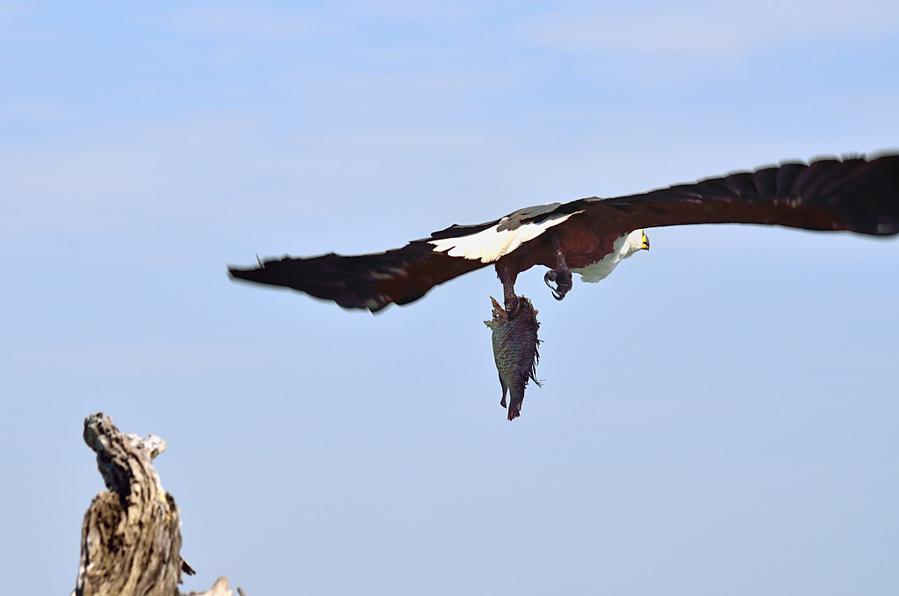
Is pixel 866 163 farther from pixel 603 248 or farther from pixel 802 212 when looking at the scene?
pixel 603 248

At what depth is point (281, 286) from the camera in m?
12.0

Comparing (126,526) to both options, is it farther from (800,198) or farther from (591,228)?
(800,198)

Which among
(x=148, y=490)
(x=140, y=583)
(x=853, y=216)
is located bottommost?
(x=140, y=583)

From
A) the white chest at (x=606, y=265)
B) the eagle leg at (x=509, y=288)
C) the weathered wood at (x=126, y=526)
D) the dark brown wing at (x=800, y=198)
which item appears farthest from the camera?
the eagle leg at (x=509, y=288)

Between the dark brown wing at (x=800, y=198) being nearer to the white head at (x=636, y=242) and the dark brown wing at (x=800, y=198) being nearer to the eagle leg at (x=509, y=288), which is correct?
the white head at (x=636, y=242)

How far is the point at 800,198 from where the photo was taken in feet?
32.1

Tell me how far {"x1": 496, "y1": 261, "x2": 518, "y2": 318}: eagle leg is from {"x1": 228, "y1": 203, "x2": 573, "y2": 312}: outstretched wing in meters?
0.39

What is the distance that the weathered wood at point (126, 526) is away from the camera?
8.88m

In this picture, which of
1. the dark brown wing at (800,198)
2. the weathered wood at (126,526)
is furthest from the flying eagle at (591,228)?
the weathered wood at (126,526)

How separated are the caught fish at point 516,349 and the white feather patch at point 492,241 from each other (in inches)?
41.3

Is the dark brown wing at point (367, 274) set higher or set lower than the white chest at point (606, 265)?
higher

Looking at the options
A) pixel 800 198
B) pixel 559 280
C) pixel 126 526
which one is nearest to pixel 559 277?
pixel 559 280

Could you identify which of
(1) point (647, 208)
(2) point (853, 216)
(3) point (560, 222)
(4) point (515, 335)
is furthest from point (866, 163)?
(4) point (515, 335)

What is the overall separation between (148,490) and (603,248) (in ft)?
14.1
